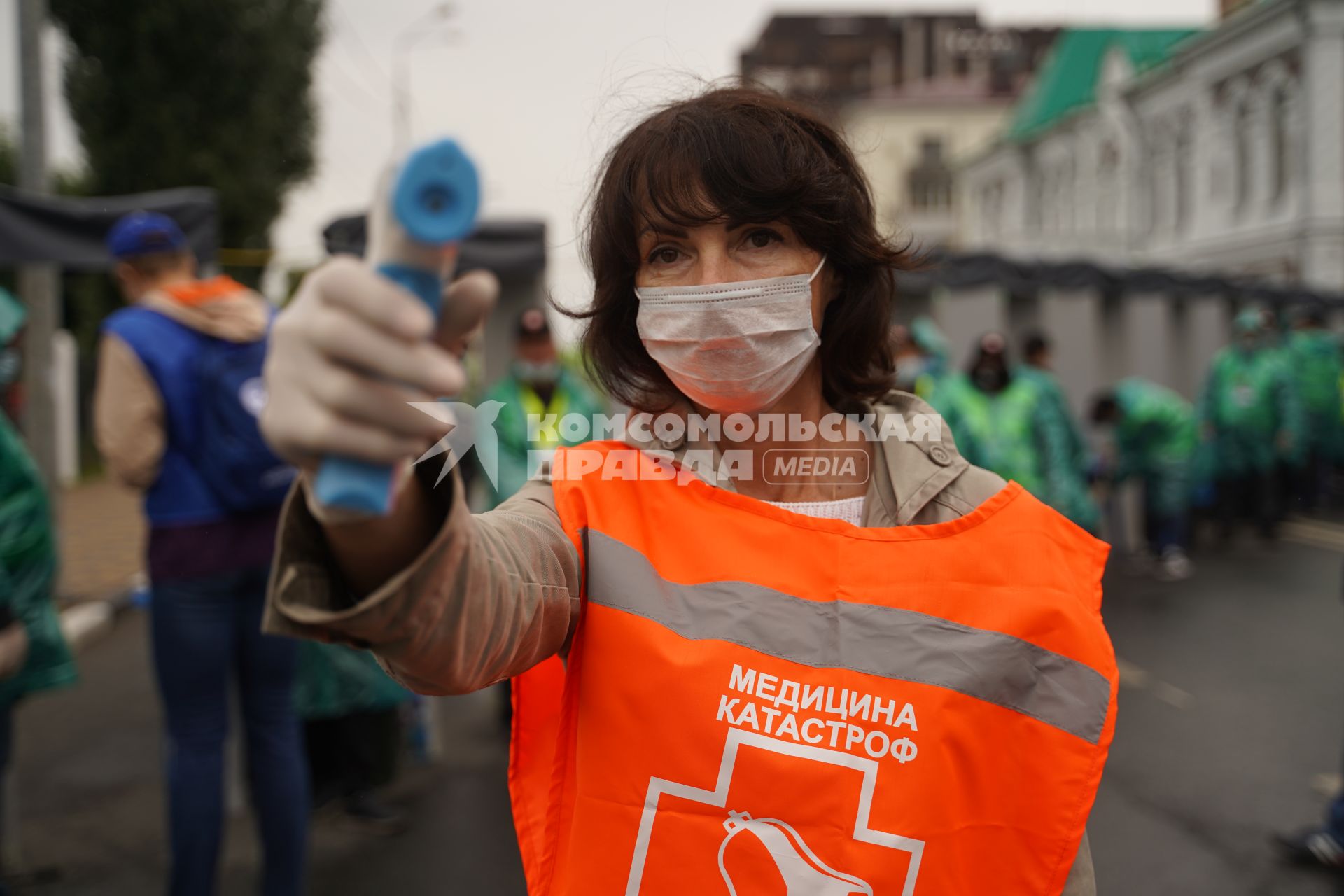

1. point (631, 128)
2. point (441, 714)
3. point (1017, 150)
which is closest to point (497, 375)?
point (441, 714)

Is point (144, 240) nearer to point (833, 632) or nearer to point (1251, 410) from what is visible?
point (833, 632)

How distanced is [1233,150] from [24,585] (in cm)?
843

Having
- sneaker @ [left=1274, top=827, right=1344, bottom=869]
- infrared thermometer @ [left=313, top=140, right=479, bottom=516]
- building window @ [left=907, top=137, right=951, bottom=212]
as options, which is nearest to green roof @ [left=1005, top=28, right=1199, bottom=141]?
sneaker @ [left=1274, top=827, right=1344, bottom=869]

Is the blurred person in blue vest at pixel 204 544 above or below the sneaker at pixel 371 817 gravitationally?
above

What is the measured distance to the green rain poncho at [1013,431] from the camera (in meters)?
5.98

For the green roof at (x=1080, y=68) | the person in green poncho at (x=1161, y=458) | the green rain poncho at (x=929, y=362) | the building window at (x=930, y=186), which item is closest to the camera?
the green rain poncho at (x=929, y=362)

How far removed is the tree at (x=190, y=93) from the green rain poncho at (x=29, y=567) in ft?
41.2

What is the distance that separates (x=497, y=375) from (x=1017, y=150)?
27.9 meters

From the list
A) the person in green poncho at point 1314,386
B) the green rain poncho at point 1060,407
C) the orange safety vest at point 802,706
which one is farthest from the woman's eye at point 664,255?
the person in green poncho at point 1314,386

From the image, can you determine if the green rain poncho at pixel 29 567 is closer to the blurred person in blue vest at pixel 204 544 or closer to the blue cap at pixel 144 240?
the blurred person in blue vest at pixel 204 544

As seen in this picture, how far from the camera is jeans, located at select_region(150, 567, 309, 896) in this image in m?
2.65

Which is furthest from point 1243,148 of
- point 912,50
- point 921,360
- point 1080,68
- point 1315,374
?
point 912,50

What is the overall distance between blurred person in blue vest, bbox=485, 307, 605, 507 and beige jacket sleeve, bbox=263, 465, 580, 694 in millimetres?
3653

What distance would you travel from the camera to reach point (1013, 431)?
604 centimetres
